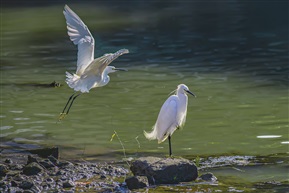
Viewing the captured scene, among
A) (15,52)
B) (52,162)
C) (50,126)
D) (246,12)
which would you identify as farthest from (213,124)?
(246,12)

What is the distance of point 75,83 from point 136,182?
1963mm

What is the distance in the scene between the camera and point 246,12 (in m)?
23.3

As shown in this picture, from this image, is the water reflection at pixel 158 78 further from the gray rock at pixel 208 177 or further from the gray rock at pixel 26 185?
the gray rock at pixel 26 185

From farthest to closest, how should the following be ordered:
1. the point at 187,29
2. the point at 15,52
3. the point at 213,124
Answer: the point at 187,29 < the point at 15,52 < the point at 213,124

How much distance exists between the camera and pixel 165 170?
7.98m

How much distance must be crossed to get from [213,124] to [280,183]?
292 centimetres

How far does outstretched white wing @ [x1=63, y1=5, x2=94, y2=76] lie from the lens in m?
9.66

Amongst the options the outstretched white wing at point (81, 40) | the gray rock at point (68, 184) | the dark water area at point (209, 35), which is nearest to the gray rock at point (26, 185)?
the gray rock at point (68, 184)

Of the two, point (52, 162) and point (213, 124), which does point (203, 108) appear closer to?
point (213, 124)

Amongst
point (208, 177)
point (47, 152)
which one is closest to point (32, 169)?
point (47, 152)

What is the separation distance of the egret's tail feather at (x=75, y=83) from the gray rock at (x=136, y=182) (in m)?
1.71

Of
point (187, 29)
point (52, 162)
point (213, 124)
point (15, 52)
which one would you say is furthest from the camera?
point (187, 29)

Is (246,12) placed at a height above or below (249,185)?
above

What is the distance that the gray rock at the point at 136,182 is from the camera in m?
7.77
